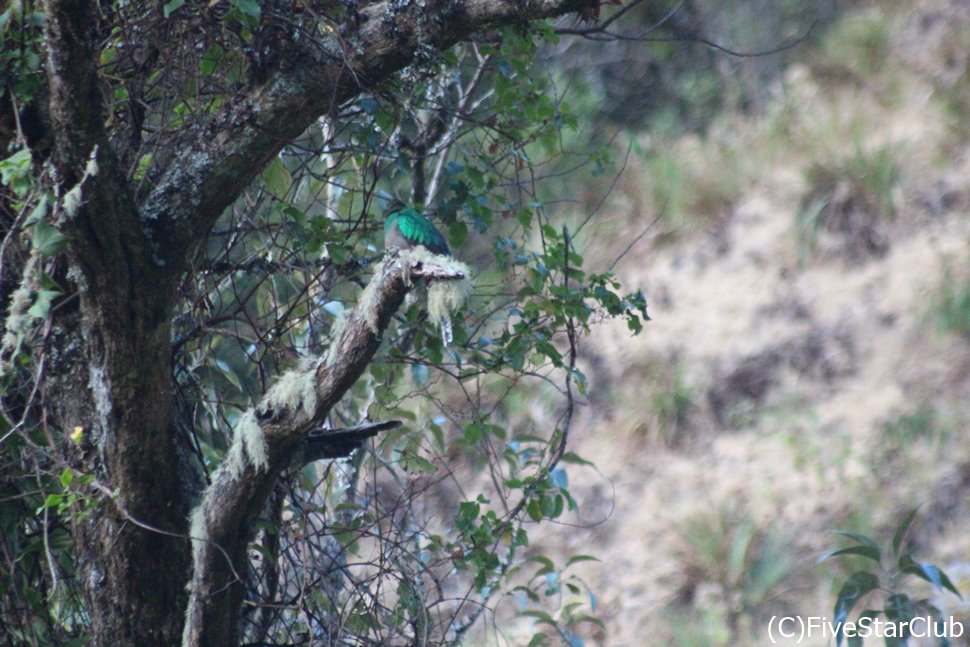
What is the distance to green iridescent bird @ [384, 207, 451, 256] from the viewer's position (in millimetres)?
3061

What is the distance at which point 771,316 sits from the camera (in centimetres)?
647

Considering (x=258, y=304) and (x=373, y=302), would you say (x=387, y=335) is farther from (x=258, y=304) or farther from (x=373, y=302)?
(x=373, y=302)

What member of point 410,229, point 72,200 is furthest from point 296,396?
point 410,229

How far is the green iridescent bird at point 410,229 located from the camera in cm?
306

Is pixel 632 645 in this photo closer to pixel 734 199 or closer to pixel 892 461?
pixel 892 461

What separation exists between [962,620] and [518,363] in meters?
2.97

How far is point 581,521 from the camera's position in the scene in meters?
6.12

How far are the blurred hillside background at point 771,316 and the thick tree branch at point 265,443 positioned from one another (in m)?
2.90

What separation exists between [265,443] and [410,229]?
4.09ft

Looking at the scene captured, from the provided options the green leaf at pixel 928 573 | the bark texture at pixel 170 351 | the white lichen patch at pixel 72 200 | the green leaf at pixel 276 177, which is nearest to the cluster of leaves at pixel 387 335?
the green leaf at pixel 276 177

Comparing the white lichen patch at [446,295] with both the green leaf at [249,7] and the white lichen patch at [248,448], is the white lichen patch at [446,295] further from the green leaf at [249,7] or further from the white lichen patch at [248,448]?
the green leaf at [249,7]

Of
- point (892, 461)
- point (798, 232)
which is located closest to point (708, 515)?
point (892, 461)

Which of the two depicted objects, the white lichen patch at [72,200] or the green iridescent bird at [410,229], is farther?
the green iridescent bird at [410,229]

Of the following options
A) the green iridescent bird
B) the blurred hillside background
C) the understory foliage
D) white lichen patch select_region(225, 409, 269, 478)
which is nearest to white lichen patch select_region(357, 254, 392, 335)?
white lichen patch select_region(225, 409, 269, 478)
